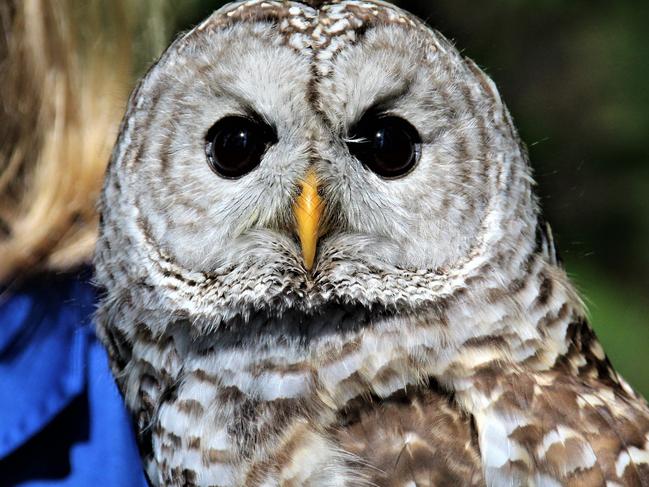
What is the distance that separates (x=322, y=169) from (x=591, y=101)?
3.34m

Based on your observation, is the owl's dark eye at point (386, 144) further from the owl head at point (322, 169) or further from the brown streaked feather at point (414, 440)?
the brown streaked feather at point (414, 440)

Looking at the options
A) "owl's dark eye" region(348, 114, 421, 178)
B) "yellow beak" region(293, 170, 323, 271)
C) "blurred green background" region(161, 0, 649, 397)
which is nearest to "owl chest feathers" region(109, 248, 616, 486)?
"yellow beak" region(293, 170, 323, 271)

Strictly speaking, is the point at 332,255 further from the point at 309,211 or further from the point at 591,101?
the point at 591,101

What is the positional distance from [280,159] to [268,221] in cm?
11

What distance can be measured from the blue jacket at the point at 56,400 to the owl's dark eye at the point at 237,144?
0.44 metres

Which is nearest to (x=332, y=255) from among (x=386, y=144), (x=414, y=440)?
(x=386, y=144)

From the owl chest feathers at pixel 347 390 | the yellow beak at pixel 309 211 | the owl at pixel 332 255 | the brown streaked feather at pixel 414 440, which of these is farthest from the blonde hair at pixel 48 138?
the brown streaked feather at pixel 414 440

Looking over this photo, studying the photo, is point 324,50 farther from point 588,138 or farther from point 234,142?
point 588,138

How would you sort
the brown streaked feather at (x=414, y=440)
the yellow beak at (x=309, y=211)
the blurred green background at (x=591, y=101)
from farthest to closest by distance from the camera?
the blurred green background at (x=591, y=101)
the yellow beak at (x=309, y=211)
the brown streaked feather at (x=414, y=440)

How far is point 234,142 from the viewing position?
1.52m

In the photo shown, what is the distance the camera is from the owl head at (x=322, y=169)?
4.94 ft

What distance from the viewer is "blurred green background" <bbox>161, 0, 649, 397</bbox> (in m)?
4.26

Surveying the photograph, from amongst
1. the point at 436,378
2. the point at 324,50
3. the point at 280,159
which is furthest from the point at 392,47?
the point at 436,378

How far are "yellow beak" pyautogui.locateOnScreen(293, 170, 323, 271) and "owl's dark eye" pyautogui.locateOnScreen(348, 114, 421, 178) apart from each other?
0.30 feet
